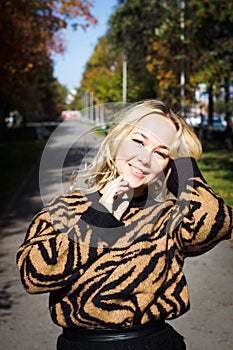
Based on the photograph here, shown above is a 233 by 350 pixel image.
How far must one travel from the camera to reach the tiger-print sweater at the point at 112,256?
2018 millimetres

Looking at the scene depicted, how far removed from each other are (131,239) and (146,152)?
0.97 ft

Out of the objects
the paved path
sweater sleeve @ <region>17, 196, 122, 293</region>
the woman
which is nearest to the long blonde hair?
the woman

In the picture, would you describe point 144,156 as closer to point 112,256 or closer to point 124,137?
point 124,137

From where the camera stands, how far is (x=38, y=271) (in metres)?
2.04

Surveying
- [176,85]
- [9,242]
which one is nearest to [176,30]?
[176,85]

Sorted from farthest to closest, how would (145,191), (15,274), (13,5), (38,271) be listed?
(13,5) < (15,274) < (145,191) < (38,271)

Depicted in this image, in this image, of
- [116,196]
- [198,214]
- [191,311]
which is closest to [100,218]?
[116,196]

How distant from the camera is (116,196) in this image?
2051 millimetres

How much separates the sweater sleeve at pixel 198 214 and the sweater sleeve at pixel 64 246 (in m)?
0.28

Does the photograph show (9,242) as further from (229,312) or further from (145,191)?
(145,191)

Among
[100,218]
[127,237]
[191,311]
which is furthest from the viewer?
[191,311]

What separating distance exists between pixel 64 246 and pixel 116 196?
23 cm

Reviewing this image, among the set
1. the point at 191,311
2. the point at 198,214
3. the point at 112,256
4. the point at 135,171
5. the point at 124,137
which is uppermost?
the point at 124,137

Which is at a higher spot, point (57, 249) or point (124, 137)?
point (124, 137)
